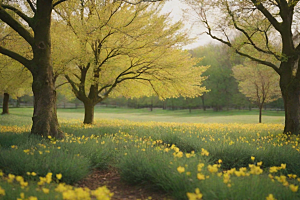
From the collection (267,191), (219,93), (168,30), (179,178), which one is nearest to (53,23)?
(168,30)

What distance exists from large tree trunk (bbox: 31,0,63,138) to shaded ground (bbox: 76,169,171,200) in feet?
10.4

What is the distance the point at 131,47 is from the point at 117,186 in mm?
7457

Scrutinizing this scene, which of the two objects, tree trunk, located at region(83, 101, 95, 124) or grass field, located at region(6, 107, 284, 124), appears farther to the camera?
grass field, located at region(6, 107, 284, 124)

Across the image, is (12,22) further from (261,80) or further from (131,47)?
(261,80)

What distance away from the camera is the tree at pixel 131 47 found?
9.61 meters

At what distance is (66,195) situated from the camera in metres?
2.21

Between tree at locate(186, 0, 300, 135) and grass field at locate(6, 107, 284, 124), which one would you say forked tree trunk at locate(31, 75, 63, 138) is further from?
grass field at locate(6, 107, 284, 124)

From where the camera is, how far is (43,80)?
24.3ft

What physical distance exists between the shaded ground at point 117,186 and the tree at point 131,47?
222 inches

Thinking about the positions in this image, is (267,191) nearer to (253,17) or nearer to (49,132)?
(49,132)

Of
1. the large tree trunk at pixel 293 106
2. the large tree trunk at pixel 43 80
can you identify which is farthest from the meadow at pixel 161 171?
the large tree trunk at pixel 293 106

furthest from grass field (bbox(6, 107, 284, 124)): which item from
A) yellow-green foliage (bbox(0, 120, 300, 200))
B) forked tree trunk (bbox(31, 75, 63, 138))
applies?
yellow-green foliage (bbox(0, 120, 300, 200))

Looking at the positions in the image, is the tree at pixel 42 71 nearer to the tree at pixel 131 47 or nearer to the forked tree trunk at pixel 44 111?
the forked tree trunk at pixel 44 111

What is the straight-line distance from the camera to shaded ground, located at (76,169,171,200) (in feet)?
12.3
